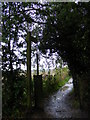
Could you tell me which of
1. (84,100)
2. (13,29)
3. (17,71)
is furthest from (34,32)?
(84,100)

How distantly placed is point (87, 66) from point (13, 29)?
4.03 ft

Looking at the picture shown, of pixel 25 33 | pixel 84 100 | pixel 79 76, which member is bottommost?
pixel 84 100

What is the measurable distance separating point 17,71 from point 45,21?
978mm

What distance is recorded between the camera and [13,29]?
237cm

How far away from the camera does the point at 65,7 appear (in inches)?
87.0

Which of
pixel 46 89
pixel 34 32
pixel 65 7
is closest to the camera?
pixel 65 7

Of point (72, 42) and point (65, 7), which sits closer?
point (65, 7)

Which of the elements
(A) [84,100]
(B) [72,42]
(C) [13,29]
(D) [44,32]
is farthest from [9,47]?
(A) [84,100]

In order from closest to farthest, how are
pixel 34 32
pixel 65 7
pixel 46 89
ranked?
pixel 65 7, pixel 34 32, pixel 46 89

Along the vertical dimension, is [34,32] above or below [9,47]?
above

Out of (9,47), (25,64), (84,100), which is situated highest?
(9,47)

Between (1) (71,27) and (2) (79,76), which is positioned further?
(2) (79,76)

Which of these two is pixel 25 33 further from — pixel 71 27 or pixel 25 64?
pixel 71 27

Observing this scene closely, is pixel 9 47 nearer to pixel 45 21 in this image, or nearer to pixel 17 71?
pixel 17 71
